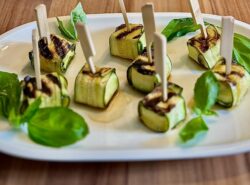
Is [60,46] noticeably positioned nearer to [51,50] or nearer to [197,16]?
[51,50]

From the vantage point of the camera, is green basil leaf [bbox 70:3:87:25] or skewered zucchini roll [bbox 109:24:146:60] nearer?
skewered zucchini roll [bbox 109:24:146:60]

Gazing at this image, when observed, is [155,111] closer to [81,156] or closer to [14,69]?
[81,156]

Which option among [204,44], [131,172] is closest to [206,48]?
[204,44]

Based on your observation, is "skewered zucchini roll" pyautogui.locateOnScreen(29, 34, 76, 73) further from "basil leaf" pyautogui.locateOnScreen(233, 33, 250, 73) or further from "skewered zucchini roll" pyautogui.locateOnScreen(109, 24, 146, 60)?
"basil leaf" pyautogui.locateOnScreen(233, 33, 250, 73)

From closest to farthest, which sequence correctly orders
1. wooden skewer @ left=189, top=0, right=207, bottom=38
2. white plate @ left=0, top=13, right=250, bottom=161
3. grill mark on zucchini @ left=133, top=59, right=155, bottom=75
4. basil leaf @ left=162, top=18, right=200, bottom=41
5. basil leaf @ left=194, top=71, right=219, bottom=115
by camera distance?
white plate @ left=0, top=13, right=250, bottom=161, basil leaf @ left=194, top=71, right=219, bottom=115, grill mark on zucchini @ left=133, top=59, right=155, bottom=75, wooden skewer @ left=189, top=0, right=207, bottom=38, basil leaf @ left=162, top=18, right=200, bottom=41

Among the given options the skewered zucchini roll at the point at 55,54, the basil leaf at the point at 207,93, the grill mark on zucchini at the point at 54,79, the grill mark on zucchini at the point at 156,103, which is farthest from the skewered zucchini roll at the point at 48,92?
the basil leaf at the point at 207,93

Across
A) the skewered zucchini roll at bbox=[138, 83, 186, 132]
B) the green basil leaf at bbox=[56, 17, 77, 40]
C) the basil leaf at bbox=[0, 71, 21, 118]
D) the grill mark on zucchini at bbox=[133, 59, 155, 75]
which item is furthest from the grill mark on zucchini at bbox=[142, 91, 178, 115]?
the green basil leaf at bbox=[56, 17, 77, 40]

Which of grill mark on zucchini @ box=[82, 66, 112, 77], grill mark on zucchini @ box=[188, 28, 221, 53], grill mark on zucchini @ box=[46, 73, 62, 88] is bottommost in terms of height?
grill mark on zucchini @ box=[188, 28, 221, 53]
